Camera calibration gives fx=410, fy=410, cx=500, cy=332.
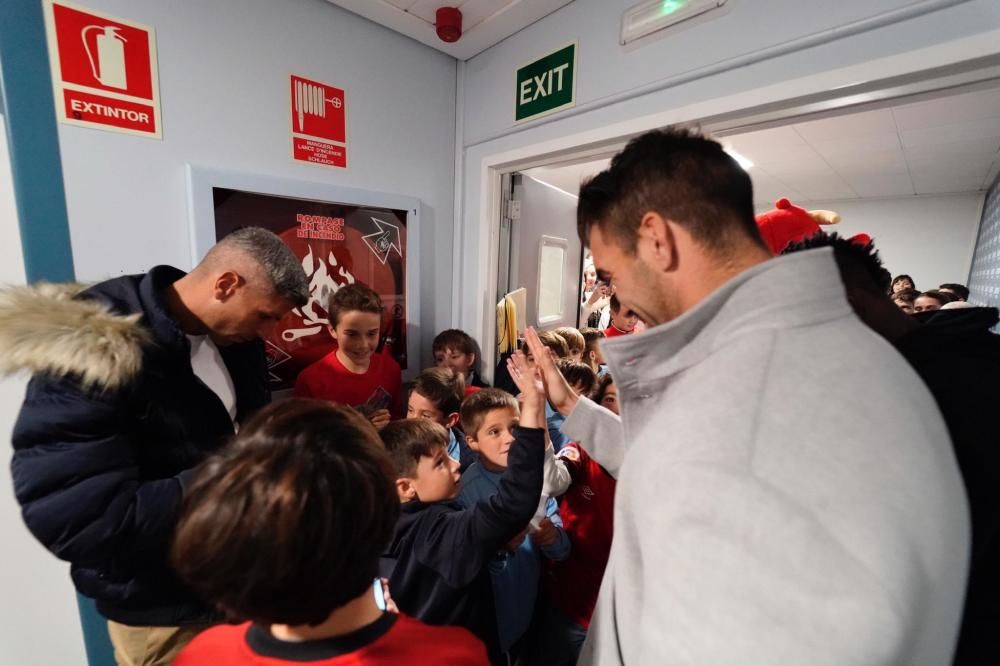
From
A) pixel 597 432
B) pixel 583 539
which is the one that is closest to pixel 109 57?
pixel 597 432

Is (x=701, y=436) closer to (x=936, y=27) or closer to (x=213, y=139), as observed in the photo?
(x=936, y=27)

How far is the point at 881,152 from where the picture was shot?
395 centimetres

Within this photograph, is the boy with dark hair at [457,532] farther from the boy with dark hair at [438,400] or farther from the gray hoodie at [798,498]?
the boy with dark hair at [438,400]

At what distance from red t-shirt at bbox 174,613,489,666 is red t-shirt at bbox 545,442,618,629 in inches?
31.3

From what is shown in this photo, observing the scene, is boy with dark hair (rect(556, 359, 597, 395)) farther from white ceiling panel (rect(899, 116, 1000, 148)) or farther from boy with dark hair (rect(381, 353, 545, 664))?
white ceiling panel (rect(899, 116, 1000, 148))

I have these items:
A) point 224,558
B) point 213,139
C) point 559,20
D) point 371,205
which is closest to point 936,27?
point 559,20

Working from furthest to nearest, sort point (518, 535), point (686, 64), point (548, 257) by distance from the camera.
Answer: point (548, 257)
point (686, 64)
point (518, 535)

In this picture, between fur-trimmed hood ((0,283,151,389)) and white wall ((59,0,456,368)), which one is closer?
fur-trimmed hood ((0,283,151,389))

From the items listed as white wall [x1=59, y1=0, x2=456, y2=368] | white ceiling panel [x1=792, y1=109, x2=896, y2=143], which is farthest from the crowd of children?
white ceiling panel [x1=792, y1=109, x2=896, y2=143]

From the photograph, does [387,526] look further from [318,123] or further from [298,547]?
[318,123]

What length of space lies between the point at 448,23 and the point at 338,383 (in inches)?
67.8

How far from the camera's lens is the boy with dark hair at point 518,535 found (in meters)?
1.23

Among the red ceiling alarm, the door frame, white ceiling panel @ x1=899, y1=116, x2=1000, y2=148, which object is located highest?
white ceiling panel @ x1=899, y1=116, x2=1000, y2=148

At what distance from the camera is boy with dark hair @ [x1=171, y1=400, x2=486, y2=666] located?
521mm
